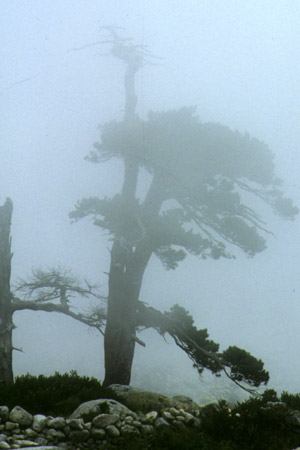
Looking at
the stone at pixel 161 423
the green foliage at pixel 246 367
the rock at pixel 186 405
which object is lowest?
the stone at pixel 161 423

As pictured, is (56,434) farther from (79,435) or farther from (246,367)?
(246,367)

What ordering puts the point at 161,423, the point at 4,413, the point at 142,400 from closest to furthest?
the point at 4,413 < the point at 161,423 < the point at 142,400

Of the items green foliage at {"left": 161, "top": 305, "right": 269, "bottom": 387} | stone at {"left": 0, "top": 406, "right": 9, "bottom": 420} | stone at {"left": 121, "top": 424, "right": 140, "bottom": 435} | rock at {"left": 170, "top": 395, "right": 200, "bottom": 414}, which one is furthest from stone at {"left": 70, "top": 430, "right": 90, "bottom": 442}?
green foliage at {"left": 161, "top": 305, "right": 269, "bottom": 387}

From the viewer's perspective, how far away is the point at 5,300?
15.2 m

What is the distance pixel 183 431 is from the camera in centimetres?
862

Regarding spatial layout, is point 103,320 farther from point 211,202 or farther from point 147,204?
point 211,202

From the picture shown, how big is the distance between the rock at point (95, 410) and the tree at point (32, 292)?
240 inches

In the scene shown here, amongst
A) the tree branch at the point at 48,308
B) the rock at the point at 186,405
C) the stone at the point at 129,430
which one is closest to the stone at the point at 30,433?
the stone at the point at 129,430

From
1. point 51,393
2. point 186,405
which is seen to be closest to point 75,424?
point 51,393

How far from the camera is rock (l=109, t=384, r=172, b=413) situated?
10.5 m

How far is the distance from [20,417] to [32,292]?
29.3 feet

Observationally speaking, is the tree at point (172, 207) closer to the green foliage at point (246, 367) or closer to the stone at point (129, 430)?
the green foliage at point (246, 367)

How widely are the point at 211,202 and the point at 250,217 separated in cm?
150

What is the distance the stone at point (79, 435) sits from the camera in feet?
26.8
